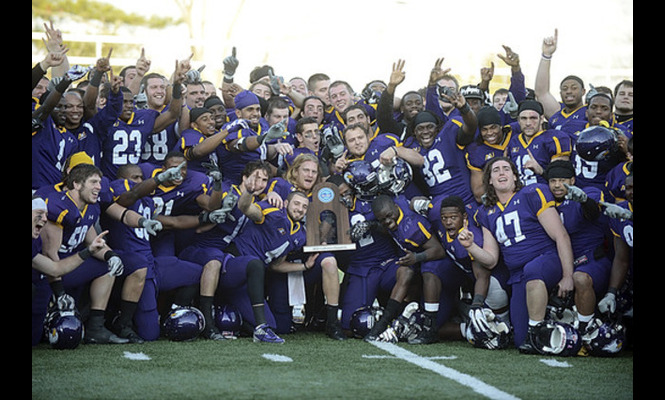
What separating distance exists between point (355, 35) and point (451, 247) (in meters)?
15.1

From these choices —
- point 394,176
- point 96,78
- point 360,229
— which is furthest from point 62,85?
point 394,176

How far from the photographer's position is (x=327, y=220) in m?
7.11

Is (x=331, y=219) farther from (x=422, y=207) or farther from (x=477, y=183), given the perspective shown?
(x=477, y=183)

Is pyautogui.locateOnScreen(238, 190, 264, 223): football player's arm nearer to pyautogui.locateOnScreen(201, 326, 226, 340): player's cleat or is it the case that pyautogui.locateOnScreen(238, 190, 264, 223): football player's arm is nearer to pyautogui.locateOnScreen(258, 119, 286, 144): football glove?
pyautogui.locateOnScreen(258, 119, 286, 144): football glove

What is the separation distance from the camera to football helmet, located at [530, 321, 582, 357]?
595 cm

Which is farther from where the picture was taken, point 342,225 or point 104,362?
point 342,225

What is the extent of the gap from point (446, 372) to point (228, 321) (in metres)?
2.03

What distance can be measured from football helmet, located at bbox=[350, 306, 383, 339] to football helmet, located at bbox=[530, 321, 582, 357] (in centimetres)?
133

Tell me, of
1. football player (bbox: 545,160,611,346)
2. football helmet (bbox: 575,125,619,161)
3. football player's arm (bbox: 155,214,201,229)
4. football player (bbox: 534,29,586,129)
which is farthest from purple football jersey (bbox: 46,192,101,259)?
football player (bbox: 534,29,586,129)
